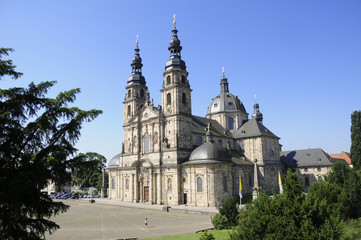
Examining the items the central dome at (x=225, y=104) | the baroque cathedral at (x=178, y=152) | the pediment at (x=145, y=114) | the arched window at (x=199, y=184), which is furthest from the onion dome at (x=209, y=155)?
the central dome at (x=225, y=104)

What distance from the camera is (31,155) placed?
1014 centimetres

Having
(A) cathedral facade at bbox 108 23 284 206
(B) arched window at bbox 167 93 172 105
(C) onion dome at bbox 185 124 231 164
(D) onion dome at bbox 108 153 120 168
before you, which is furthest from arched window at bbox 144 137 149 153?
(D) onion dome at bbox 108 153 120 168

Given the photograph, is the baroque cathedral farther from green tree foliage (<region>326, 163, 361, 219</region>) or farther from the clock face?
green tree foliage (<region>326, 163, 361, 219</region>)

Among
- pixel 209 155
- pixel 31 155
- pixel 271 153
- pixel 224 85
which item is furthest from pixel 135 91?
pixel 31 155

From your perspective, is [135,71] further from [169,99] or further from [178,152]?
[178,152]

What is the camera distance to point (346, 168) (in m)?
26.8

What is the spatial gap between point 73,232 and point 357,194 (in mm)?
25259

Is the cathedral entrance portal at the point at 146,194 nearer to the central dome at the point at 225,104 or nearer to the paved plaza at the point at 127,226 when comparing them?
the paved plaza at the point at 127,226

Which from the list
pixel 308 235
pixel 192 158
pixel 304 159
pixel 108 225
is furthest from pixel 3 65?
pixel 304 159

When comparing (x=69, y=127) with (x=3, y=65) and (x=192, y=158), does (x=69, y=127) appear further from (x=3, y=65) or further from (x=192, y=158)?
(x=192, y=158)

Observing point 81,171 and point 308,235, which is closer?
point 81,171

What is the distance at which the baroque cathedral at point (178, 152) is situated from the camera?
4191 centimetres

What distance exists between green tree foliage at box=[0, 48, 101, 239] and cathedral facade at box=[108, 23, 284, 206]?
27927 mm

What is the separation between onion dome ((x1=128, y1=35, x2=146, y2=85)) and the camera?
56.1 metres
